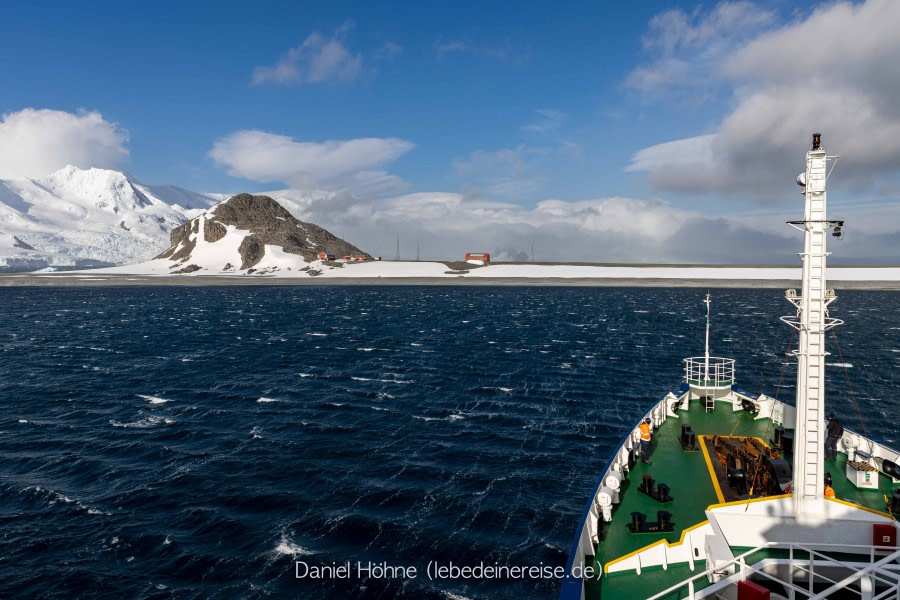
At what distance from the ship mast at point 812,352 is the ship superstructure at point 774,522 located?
0.11ft

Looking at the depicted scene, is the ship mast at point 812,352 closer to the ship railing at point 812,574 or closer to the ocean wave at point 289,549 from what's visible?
the ship railing at point 812,574

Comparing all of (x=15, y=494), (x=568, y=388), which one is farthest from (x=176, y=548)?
(x=568, y=388)

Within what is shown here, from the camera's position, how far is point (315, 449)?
39688mm

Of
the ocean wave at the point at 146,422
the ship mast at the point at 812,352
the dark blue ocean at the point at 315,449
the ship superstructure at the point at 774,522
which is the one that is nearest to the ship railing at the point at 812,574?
the ship superstructure at the point at 774,522

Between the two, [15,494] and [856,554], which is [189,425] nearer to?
[15,494]

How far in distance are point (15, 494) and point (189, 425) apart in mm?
14045

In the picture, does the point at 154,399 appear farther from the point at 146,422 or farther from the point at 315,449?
the point at 315,449

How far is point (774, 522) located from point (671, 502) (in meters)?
5.30

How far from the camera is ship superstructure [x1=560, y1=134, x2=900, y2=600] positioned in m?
14.9

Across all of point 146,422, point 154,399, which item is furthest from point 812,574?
point 154,399

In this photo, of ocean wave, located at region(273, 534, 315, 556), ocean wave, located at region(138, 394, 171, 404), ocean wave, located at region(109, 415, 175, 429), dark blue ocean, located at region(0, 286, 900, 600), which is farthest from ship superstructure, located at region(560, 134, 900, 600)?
ocean wave, located at region(138, 394, 171, 404)

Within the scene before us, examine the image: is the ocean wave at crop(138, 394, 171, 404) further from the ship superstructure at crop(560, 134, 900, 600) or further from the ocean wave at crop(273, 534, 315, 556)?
the ship superstructure at crop(560, 134, 900, 600)

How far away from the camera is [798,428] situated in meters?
17.1

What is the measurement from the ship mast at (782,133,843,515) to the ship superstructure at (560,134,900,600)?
0.03m
